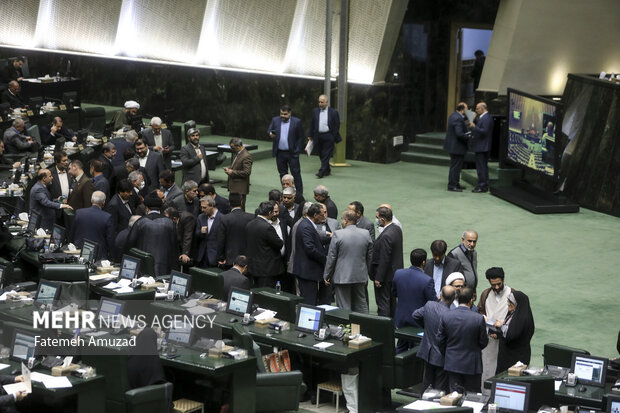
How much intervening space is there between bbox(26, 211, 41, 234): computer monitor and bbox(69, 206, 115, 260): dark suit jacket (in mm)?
770

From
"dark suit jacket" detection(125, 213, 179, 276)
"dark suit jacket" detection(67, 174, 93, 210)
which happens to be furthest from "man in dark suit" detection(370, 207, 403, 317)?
"dark suit jacket" detection(67, 174, 93, 210)

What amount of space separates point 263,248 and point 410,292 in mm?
2116

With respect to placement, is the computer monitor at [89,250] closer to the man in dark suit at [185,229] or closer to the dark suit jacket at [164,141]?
the man in dark suit at [185,229]

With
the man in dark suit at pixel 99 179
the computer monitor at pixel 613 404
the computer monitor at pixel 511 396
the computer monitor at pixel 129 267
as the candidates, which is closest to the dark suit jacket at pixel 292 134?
the man in dark suit at pixel 99 179

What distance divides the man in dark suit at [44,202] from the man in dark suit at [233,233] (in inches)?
103

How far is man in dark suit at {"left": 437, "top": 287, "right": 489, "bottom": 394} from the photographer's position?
8922mm

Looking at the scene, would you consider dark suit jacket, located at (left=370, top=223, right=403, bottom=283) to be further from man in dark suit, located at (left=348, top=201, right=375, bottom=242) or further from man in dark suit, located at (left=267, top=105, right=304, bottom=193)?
man in dark suit, located at (left=267, top=105, right=304, bottom=193)

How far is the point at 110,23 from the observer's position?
24875mm

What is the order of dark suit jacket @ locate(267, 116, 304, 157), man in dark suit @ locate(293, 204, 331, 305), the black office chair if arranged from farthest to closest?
dark suit jacket @ locate(267, 116, 304, 157), man in dark suit @ locate(293, 204, 331, 305), the black office chair

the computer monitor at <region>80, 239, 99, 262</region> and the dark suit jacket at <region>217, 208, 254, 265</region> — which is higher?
the dark suit jacket at <region>217, 208, 254, 265</region>

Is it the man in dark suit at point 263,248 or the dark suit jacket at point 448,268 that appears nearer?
the dark suit jacket at point 448,268

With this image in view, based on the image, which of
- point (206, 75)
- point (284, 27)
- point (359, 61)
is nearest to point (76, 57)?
point (206, 75)

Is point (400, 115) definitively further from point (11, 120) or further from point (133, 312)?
point (133, 312)

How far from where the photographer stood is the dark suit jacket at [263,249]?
1143cm
